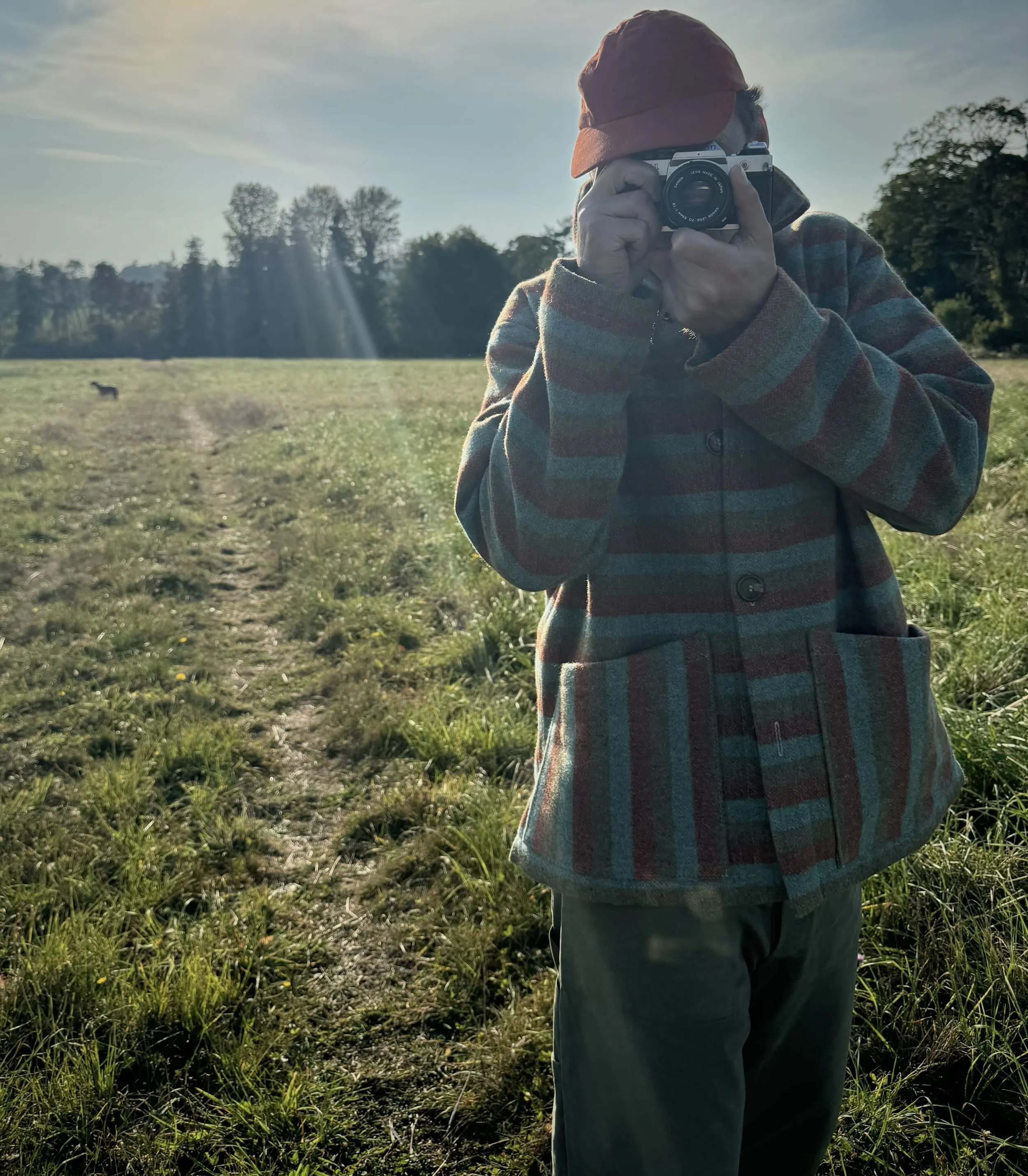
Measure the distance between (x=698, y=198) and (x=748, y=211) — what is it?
7 cm

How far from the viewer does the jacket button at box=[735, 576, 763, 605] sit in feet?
4.08

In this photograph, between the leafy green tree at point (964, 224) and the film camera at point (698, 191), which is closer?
the film camera at point (698, 191)

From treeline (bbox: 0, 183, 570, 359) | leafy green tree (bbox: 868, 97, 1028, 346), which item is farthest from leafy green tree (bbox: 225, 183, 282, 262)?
leafy green tree (bbox: 868, 97, 1028, 346)

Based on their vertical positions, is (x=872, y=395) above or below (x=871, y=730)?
above

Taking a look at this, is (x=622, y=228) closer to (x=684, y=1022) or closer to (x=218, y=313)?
(x=684, y=1022)

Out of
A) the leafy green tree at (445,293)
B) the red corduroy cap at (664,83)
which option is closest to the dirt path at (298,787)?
the red corduroy cap at (664,83)

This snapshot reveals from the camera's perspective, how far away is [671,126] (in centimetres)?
130

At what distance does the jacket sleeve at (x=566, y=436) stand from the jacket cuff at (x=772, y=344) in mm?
136

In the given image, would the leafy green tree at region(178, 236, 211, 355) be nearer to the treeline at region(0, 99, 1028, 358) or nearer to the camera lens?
the treeline at region(0, 99, 1028, 358)

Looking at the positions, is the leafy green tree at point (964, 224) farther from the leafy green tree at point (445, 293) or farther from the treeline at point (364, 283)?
the leafy green tree at point (445, 293)

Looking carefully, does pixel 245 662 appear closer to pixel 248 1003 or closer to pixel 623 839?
pixel 248 1003

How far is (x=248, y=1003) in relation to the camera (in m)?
2.55

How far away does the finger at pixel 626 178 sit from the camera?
49.8 inches

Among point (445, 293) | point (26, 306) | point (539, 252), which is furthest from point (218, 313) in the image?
point (539, 252)
